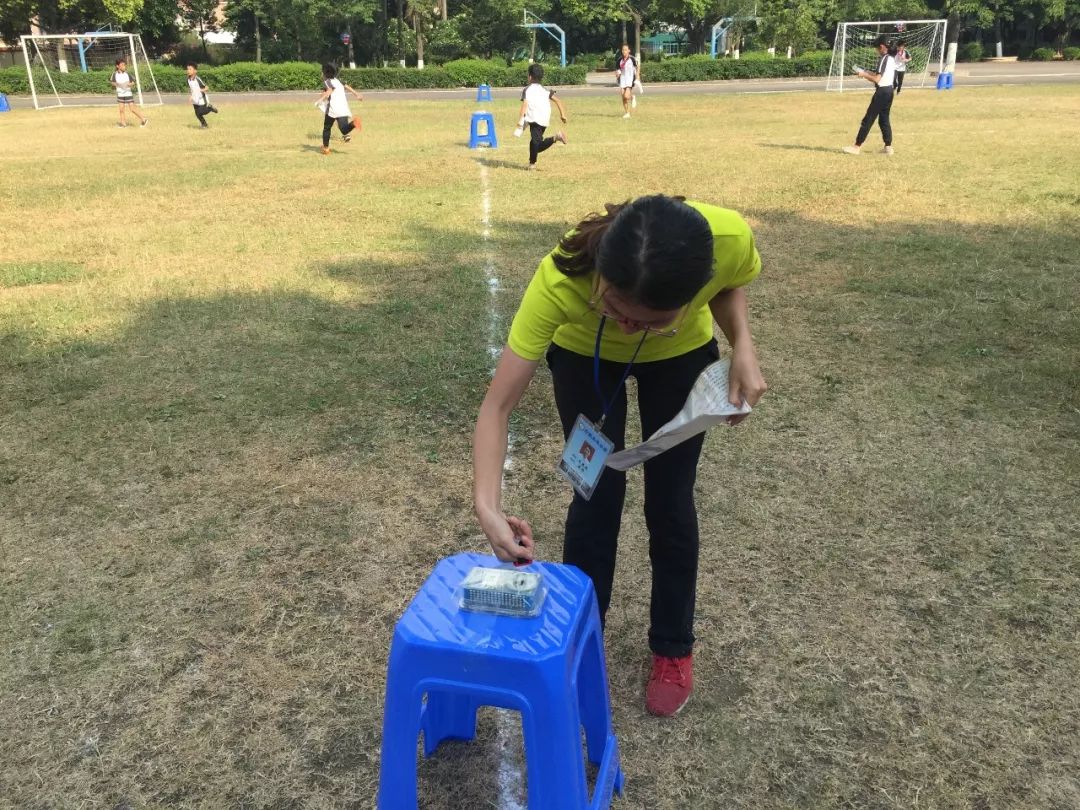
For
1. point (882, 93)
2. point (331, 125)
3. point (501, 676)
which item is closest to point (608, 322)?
point (501, 676)

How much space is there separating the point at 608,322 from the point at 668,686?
106 centimetres

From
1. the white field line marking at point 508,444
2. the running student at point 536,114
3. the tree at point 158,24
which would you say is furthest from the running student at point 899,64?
the tree at point 158,24

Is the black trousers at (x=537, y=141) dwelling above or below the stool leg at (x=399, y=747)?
above

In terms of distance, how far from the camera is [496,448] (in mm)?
1811

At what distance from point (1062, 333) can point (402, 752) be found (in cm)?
486

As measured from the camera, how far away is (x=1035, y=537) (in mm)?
3041

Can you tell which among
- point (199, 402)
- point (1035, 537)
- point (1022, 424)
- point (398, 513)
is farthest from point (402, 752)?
point (1022, 424)

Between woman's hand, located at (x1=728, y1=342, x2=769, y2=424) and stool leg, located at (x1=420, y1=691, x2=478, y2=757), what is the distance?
102cm

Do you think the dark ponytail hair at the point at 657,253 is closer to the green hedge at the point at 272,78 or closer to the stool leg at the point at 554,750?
the stool leg at the point at 554,750

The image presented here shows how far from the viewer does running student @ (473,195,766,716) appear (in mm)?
1576

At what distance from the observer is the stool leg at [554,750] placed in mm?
1591

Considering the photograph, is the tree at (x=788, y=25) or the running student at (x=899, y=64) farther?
the tree at (x=788, y=25)

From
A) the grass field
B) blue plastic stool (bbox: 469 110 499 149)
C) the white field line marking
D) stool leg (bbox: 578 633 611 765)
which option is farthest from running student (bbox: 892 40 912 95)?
stool leg (bbox: 578 633 611 765)

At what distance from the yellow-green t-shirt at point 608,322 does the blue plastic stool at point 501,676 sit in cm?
55
